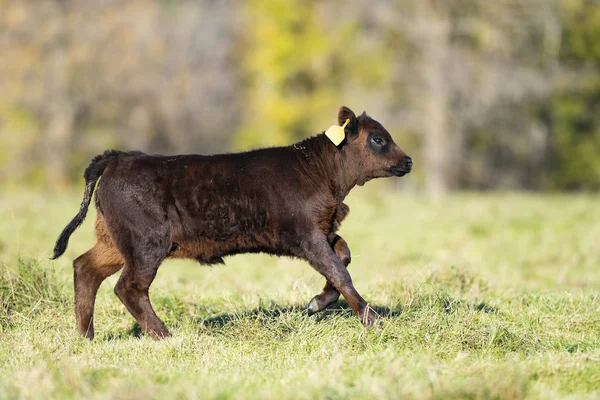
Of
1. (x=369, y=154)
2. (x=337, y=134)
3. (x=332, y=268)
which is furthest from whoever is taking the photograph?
(x=369, y=154)

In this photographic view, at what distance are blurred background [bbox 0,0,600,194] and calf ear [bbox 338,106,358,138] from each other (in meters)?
21.0

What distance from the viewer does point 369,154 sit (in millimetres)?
7375

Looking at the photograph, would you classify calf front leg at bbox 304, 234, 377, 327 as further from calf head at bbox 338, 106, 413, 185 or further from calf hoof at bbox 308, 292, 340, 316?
calf head at bbox 338, 106, 413, 185

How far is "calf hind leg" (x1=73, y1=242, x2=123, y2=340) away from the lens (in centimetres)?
690

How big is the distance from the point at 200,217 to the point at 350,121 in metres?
1.61

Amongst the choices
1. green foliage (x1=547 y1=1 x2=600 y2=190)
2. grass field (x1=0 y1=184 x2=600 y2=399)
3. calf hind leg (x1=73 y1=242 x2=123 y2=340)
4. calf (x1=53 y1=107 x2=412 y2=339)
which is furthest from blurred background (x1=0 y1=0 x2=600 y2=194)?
calf hind leg (x1=73 y1=242 x2=123 y2=340)

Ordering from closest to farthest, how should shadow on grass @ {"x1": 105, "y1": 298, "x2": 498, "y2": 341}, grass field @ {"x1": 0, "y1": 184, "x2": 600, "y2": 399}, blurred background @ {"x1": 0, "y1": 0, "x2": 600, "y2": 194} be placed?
grass field @ {"x1": 0, "y1": 184, "x2": 600, "y2": 399}
shadow on grass @ {"x1": 105, "y1": 298, "x2": 498, "y2": 341}
blurred background @ {"x1": 0, "y1": 0, "x2": 600, "y2": 194}

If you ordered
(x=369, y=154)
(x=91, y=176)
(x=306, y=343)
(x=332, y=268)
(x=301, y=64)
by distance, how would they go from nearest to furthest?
(x=306, y=343)
(x=332, y=268)
(x=91, y=176)
(x=369, y=154)
(x=301, y=64)

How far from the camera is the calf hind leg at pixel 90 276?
6898 mm

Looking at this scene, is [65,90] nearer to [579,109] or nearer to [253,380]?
[579,109]

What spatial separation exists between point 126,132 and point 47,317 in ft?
96.0

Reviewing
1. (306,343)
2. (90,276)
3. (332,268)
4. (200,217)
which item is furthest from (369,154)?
(90,276)

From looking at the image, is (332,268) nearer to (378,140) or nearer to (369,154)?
(369,154)

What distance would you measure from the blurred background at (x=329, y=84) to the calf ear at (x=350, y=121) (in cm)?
2104
